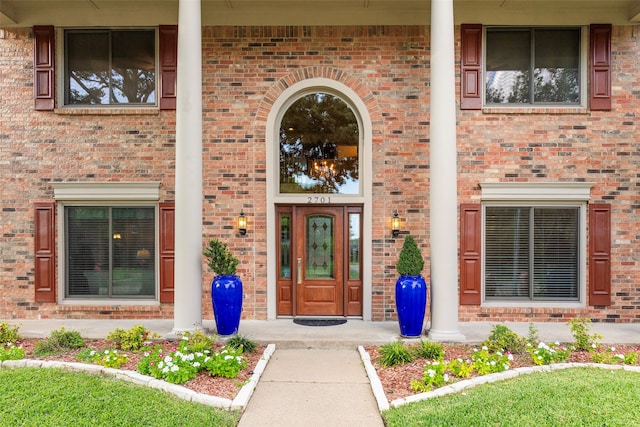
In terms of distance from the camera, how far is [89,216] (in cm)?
821

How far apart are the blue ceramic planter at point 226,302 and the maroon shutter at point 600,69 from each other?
749 cm

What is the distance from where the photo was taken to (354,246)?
817 centimetres

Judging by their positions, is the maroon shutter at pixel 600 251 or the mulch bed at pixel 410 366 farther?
the maroon shutter at pixel 600 251

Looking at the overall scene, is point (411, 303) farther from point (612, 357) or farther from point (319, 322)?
point (612, 357)

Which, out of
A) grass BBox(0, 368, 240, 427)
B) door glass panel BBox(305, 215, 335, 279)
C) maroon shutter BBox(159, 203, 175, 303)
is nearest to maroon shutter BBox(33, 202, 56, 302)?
maroon shutter BBox(159, 203, 175, 303)

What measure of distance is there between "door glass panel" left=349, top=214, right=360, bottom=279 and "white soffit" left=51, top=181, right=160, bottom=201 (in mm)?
3840

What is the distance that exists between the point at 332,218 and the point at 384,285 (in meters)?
1.66

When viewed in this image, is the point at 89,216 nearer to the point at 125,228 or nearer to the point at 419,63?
the point at 125,228

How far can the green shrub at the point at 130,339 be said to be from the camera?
6.04 m

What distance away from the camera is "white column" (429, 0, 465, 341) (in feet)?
21.6

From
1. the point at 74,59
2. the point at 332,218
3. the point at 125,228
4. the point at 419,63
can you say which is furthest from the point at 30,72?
the point at 419,63

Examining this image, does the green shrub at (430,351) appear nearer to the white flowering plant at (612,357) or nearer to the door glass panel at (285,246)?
the white flowering plant at (612,357)

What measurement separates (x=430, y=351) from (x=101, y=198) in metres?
6.61

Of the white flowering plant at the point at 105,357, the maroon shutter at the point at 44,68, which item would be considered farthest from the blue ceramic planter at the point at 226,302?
the maroon shutter at the point at 44,68
